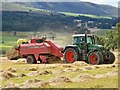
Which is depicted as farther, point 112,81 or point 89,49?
point 89,49

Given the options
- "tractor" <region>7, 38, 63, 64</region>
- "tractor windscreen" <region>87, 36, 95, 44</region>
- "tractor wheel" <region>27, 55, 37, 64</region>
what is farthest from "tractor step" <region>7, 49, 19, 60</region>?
"tractor windscreen" <region>87, 36, 95, 44</region>

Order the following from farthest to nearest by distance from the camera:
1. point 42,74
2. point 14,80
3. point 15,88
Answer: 1. point 42,74
2. point 14,80
3. point 15,88

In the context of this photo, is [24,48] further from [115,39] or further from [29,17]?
[29,17]

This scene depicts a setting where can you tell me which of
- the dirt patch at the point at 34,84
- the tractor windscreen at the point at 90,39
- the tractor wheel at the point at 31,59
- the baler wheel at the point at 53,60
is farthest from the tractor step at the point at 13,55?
the dirt patch at the point at 34,84

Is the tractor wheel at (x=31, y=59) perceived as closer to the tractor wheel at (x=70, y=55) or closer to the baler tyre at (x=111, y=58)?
the tractor wheel at (x=70, y=55)

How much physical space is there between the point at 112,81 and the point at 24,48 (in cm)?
1803

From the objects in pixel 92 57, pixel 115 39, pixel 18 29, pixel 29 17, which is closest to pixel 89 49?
pixel 92 57

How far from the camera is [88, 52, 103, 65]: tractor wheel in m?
29.7

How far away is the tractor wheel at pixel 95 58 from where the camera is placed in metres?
29.7

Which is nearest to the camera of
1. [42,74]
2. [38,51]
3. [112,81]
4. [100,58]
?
[112,81]

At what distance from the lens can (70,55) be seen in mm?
31594

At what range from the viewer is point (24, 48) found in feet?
112

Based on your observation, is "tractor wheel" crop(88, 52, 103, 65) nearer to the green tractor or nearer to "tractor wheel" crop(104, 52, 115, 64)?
the green tractor

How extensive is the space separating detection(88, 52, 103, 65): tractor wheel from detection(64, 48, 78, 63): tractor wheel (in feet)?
4.47
